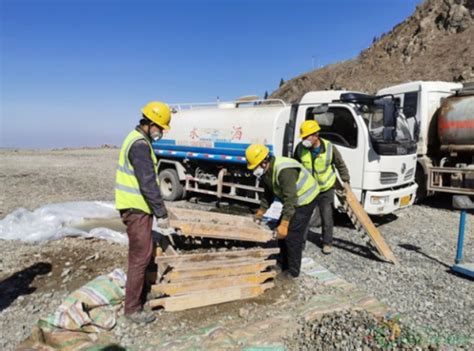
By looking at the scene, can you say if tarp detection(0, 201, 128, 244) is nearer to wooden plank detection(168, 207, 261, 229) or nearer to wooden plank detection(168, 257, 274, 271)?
wooden plank detection(168, 207, 261, 229)

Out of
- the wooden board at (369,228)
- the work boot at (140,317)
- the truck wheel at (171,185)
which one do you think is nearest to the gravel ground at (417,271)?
the wooden board at (369,228)

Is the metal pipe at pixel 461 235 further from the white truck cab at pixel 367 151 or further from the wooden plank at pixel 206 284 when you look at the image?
the wooden plank at pixel 206 284

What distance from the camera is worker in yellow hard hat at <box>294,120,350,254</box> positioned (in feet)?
15.7

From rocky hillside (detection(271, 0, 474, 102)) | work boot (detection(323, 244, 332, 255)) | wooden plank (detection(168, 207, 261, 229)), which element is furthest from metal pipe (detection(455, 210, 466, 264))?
rocky hillside (detection(271, 0, 474, 102))

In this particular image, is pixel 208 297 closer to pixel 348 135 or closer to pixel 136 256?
pixel 136 256

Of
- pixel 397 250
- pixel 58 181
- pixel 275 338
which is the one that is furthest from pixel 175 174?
pixel 275 338

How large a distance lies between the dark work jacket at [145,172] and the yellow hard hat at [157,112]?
25cm

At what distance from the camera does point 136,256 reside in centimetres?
326

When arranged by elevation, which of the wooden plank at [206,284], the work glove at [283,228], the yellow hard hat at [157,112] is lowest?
the wooden plank at [206,284]

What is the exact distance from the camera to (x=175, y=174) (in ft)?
29.0

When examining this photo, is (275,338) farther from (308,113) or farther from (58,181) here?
(58,181)

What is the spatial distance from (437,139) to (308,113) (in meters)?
4.08

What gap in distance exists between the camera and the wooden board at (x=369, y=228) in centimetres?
494

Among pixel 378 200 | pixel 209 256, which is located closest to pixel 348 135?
pixel 378 200
